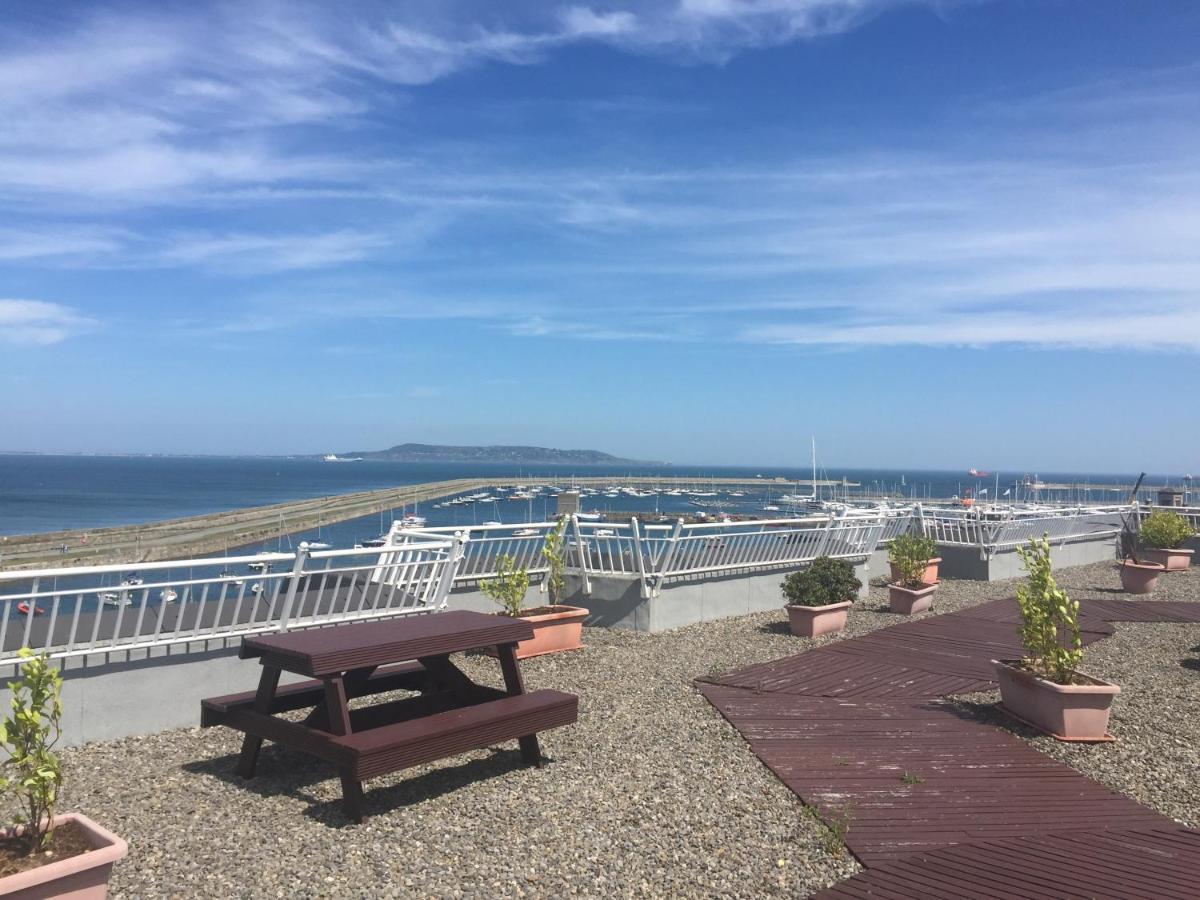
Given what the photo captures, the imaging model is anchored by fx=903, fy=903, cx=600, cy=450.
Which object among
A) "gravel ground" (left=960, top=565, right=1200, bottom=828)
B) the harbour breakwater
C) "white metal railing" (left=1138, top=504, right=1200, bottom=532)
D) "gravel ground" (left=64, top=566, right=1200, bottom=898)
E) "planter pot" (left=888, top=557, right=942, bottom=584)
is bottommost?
the harbour breakwater

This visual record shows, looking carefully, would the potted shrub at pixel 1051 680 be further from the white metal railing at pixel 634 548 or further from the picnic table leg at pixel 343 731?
the picnic table leg at pixel 343 731

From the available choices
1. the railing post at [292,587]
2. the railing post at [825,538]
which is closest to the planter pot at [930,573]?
the railing post at [825,538]

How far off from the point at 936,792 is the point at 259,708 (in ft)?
13.6

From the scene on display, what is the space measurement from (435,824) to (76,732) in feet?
9.99

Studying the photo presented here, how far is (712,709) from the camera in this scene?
747 cm

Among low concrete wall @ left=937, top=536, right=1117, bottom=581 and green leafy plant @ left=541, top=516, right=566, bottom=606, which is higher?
green leafy plant @ left=541, top=516, right=566, bottom=606

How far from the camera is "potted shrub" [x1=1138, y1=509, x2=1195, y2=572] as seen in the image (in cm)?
1833

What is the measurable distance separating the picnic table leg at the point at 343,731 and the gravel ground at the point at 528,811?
8 cm

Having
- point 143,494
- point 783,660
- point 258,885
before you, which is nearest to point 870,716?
point 783,660

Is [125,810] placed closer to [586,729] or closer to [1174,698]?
[586,729]

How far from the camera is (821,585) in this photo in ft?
35.8

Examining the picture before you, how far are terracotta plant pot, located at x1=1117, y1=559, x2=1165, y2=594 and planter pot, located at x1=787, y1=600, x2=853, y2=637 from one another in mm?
6949

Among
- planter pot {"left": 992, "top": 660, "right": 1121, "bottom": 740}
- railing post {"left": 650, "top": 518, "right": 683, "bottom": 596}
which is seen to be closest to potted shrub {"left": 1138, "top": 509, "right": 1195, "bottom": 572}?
railing post {"left": 650, "top": 518, "right": 683, "bottom": 596}

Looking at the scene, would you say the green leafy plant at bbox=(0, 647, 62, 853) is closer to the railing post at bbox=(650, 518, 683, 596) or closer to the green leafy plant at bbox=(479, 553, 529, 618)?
the green leafy plant at bbox=(479, 553, 529, 618)
